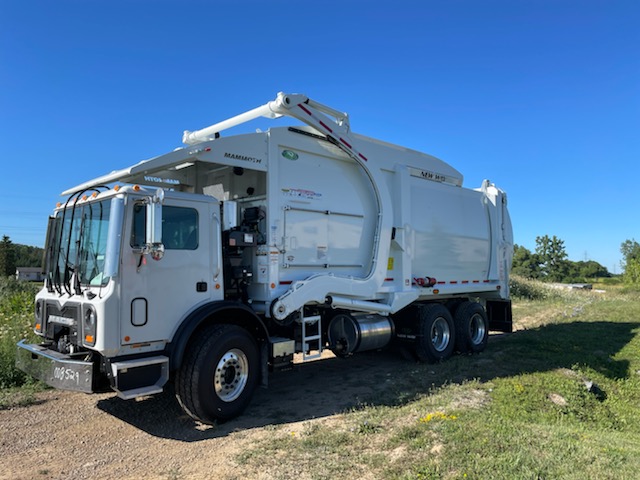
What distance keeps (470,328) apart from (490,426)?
542 cm

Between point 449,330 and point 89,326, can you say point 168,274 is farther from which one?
point 449,330

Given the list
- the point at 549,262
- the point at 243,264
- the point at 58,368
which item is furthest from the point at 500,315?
the point at 549,262

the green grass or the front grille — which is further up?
the front grille

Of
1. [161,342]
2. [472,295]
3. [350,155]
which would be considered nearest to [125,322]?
[161,342]

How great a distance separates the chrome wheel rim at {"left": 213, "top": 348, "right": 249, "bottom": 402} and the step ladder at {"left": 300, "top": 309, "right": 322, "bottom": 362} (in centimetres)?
114

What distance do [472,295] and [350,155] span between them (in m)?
5.26

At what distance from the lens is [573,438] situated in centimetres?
451

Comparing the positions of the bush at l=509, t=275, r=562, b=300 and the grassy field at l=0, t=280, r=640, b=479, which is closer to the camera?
the grassy field at l=0, t=280, r=640, b=479

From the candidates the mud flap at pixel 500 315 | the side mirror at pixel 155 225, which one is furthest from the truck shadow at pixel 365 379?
the side mirror at pixel 155 225

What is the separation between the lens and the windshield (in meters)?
5.09

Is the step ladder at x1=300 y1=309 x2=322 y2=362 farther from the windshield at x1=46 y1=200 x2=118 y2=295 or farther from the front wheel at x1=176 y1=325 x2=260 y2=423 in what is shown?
the windshield at x1=46 y1=200 x2=118 y2=295

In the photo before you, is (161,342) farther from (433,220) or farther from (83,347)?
(433,220)

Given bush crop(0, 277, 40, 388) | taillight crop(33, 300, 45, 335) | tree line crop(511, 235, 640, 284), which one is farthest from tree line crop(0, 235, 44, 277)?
tree line crop(511, 235, 640, 284)

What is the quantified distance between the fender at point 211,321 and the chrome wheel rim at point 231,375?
38 cm
